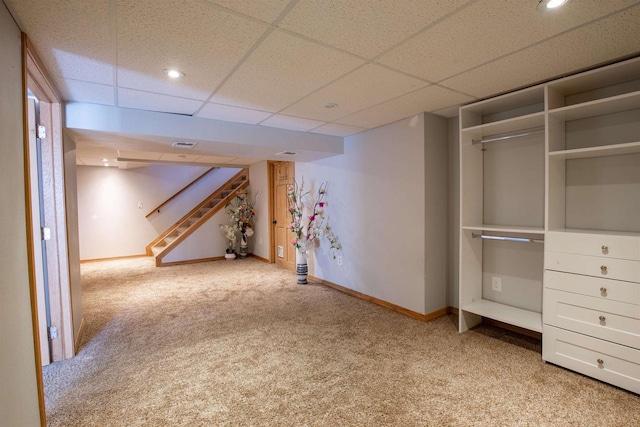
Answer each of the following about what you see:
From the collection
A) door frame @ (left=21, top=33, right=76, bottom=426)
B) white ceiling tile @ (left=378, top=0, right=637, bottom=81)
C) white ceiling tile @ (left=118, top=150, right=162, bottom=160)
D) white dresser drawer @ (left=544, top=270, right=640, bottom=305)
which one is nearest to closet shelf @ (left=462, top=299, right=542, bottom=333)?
white dresser drawer @ (left=544, top=270, right=640, bottom=305)

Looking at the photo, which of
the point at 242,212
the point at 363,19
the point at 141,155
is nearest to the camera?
the point at 363,19

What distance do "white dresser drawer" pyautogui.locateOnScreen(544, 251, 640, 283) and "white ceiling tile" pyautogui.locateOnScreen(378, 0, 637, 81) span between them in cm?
152

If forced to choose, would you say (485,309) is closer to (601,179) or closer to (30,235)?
(601,179)

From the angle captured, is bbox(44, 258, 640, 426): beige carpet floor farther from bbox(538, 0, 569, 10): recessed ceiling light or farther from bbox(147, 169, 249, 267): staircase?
bbox(147, 169, 249, 267): staircase

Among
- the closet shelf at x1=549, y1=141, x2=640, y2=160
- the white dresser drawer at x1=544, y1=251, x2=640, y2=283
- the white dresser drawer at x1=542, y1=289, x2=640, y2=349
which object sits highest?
the closet shelf at x1=549, y1=141, x2=640, y2=160

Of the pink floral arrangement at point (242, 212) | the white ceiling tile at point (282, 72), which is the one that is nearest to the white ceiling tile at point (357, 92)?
the white ceiling tile at point (282, 72)

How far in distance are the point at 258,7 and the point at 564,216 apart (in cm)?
283

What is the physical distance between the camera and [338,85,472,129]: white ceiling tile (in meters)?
2.63

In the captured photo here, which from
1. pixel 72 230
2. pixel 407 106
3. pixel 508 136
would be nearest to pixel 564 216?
pixel 508 136

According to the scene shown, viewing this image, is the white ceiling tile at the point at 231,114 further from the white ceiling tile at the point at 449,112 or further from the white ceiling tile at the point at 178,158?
the white ceiling tile at the point at 178,158

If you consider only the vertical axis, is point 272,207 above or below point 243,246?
above

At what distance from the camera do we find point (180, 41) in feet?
5.67

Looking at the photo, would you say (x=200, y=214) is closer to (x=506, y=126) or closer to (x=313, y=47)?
(x=313, y=47)

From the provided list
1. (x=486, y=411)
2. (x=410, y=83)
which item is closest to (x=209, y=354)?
(x=486, y=411)
